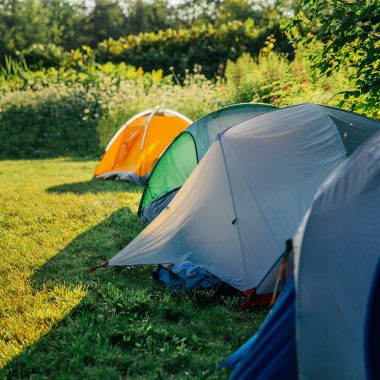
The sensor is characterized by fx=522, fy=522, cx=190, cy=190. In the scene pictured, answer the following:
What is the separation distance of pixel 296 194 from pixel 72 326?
178cm

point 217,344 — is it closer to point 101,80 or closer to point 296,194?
point 296,194

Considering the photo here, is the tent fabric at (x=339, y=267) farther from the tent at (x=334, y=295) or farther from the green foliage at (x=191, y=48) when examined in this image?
the green foliage at (x=191, y=48)

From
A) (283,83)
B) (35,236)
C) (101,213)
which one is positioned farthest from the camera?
(283,83)

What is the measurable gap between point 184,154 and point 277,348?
3865 millimetres

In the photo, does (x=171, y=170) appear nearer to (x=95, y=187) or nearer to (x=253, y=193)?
(x=95, y=187)

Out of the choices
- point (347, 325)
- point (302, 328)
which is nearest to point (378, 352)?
point (347, 325)

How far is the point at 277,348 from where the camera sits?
2.39 metres

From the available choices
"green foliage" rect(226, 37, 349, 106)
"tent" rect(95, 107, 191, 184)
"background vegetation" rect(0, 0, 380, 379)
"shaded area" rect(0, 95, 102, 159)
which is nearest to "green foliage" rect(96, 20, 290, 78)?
"background vegetation" rect(0, 0, 380, 379)

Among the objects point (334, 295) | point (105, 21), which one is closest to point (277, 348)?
point (334, 295)

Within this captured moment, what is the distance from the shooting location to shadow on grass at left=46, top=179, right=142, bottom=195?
25.0 ft

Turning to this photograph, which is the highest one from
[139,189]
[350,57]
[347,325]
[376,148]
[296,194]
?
[350,57]

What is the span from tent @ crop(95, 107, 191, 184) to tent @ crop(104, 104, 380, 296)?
4295 millimetres

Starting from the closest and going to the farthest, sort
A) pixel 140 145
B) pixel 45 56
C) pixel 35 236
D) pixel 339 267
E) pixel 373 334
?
pixel 373 334 < pixel 339 267 < pixel 35 236 < pixel 140 145 < pixel 45 56

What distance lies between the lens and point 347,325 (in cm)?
239
